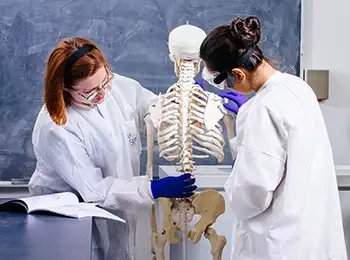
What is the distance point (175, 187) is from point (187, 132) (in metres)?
0.25

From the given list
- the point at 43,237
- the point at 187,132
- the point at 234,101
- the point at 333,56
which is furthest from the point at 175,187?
the point at 333,56

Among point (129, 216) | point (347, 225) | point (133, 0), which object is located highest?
point (133, 0)

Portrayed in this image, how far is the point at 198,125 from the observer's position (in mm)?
2193

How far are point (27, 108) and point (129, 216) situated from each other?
81 cm

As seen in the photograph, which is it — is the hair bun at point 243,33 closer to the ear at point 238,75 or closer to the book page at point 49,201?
the ear at point 238,75

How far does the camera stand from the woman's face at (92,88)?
2121 millimetres

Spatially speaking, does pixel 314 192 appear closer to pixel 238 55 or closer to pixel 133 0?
pixel 238 55

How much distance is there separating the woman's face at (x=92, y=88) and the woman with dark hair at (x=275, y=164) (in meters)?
0.55

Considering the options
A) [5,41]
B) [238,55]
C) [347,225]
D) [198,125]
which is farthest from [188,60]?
[347,225]

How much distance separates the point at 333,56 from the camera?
2934mm

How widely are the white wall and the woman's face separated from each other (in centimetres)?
124

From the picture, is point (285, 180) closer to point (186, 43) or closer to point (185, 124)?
point (185, 124)

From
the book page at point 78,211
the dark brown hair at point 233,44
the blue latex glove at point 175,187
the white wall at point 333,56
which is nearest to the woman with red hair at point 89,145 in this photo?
the blue latex glove at point 175,187

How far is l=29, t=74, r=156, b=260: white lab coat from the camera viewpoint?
82.7 inches
